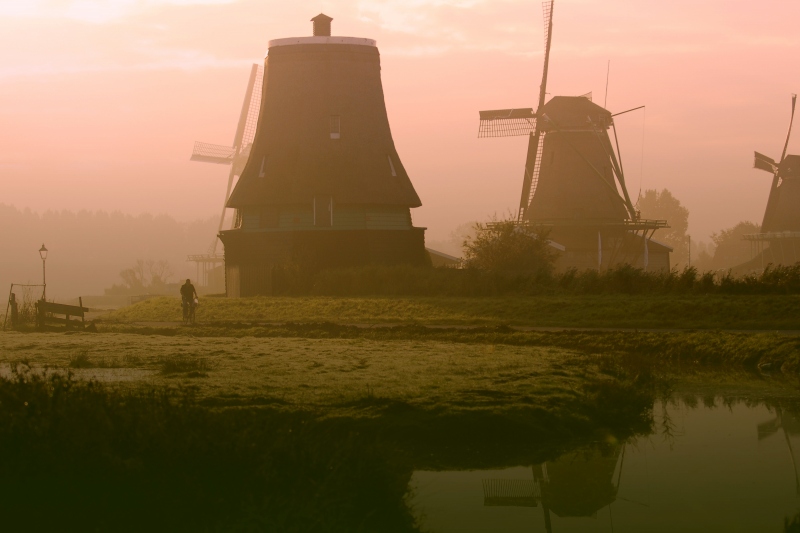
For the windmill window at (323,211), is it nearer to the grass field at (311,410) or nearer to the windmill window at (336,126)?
the windmill window at (336,126)

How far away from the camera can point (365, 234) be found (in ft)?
152

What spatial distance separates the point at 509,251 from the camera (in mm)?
46344

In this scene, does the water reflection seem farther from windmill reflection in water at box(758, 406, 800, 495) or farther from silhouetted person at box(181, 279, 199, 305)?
silhouetted person at box(181, 279, 199, 305)

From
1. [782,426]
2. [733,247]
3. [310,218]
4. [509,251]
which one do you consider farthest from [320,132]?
[733,247]

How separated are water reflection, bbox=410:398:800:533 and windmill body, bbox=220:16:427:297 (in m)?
32.0

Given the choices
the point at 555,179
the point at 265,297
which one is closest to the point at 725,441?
the point at 265,297

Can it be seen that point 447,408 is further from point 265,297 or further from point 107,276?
point 107,276

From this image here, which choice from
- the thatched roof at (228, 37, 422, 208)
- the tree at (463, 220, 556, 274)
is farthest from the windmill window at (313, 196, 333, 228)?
the tree at (463, 220, 556, 274)

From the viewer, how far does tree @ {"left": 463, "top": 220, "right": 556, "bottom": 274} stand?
4603 centimetres

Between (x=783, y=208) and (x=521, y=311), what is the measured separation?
170 feet

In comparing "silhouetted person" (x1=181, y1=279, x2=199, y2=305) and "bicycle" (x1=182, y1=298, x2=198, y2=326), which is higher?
"silhouetted person" (x1=181, y1=279, x2=199, y2=305)

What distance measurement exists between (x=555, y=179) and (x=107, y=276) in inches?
5745

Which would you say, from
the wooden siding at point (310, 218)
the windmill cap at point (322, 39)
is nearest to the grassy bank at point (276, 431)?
the wooden siding at point (310, 218)

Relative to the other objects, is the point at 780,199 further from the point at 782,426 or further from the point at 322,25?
the point at 782,426
